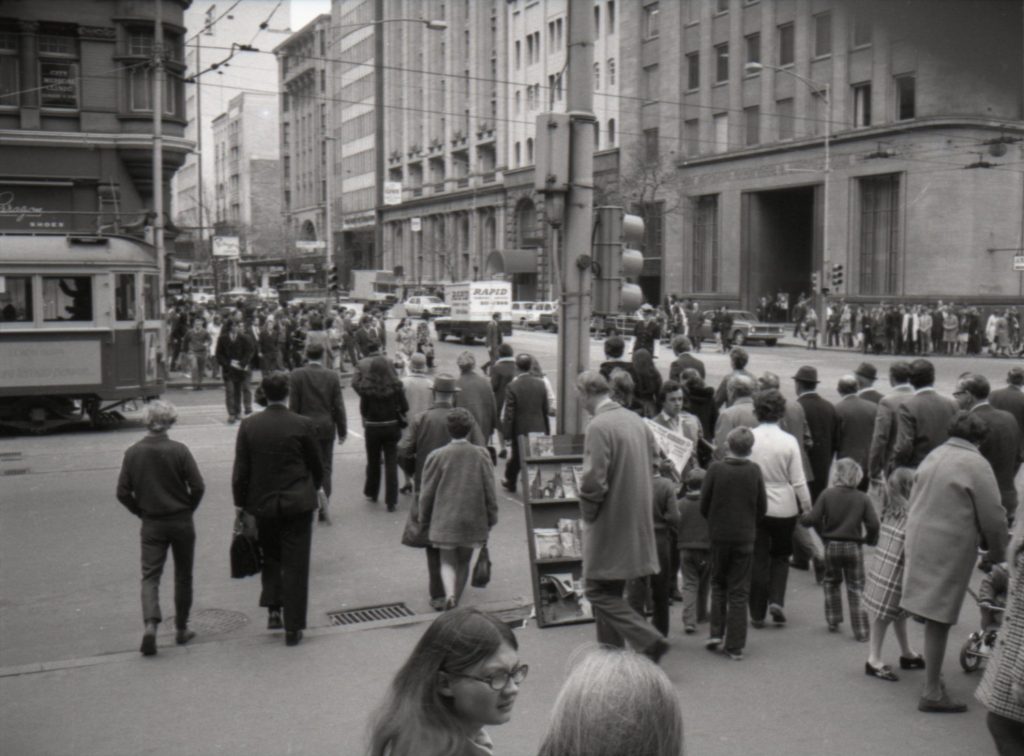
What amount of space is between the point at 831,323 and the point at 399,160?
5824 cm

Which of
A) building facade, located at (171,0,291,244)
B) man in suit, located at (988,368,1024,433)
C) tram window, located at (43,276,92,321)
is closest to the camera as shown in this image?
man in suit, located at (988,368,1024,433)

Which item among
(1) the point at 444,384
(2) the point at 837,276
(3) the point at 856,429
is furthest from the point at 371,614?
(2) the point at 837,276

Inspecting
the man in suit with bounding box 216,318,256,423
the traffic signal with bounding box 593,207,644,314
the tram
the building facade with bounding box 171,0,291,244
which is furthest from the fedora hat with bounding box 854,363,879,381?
the tram

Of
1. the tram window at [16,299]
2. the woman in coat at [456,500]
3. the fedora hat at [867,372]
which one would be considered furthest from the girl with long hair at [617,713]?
the tram window at [16,299]

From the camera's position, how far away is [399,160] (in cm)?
9281

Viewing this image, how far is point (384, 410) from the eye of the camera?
1158 centimetres

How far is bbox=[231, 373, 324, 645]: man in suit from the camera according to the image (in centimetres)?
719

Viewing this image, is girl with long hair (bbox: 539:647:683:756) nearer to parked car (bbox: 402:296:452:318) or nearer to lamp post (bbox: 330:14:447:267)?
parked car (bbox: 402:296:452:318)

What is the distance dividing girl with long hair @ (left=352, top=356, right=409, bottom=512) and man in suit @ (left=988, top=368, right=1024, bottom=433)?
19.9 ft

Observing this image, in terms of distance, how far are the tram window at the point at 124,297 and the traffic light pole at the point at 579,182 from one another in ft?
37.5

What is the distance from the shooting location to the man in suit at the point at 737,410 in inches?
346

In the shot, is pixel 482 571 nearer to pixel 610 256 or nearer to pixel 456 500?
pixel 456 500

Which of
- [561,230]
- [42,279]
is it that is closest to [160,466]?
[561,230]

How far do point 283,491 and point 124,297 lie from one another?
1319 centimetres
